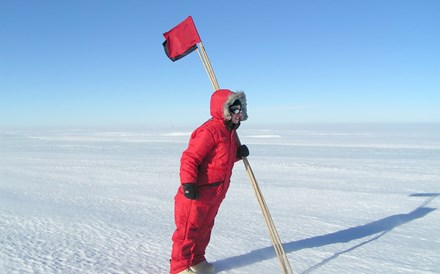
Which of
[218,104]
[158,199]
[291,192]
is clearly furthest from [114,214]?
[291,192]

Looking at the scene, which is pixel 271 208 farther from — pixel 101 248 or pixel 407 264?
pixel 101 248

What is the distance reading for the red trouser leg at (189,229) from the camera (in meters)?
2.45

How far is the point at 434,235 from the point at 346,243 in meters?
1.11

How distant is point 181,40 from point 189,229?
1.51 meters

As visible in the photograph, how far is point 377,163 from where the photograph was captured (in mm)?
9594

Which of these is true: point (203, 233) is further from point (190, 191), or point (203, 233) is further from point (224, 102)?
point (224, 102)

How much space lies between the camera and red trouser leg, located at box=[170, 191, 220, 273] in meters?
2.45

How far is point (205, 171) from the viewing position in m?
2.42

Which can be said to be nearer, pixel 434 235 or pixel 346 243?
pixel 346 243

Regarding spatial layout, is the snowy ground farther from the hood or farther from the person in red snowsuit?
the hood

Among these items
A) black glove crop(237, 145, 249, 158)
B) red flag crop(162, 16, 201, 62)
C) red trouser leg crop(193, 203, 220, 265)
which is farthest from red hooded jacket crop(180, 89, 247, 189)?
red flag crop(162, 16, 201, 62)

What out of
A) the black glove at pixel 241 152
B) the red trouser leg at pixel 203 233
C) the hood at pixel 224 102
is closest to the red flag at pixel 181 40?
the hood at pixel 224 102

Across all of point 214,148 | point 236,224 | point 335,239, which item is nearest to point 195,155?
point 214,148

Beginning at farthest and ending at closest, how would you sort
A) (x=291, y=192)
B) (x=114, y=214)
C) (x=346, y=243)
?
1. (x=291, y=192)
2. (x=114, y=214)
3. (x=346, y=243)
